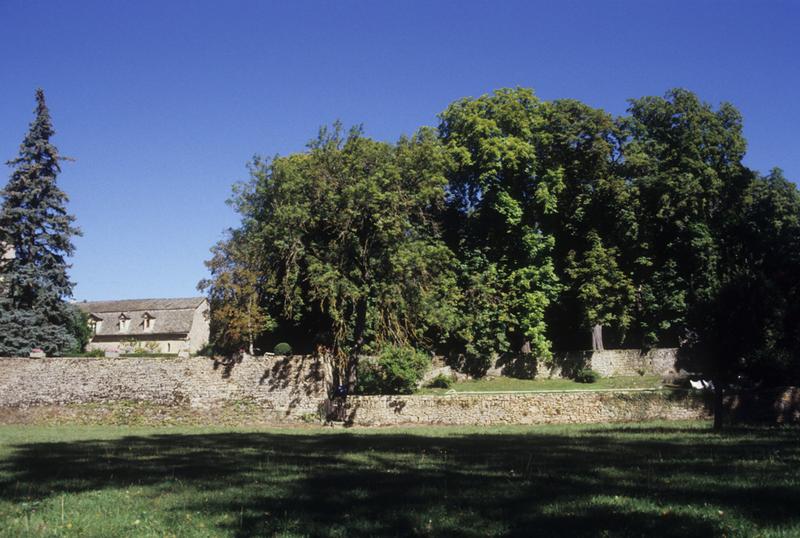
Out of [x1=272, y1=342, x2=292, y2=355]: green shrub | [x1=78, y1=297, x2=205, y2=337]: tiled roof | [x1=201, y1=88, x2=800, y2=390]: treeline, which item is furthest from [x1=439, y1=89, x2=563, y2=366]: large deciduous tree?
[x1=78, y1=297, x2=205, y2=337]: tiled roof

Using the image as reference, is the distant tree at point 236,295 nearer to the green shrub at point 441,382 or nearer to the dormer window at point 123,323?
the green shrub at point 441,382

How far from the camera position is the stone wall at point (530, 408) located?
84.1 feet

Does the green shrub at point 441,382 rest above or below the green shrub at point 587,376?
below

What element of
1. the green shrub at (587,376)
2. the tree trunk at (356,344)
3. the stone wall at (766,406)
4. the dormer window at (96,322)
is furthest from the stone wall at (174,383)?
the dormer window at (96,322)

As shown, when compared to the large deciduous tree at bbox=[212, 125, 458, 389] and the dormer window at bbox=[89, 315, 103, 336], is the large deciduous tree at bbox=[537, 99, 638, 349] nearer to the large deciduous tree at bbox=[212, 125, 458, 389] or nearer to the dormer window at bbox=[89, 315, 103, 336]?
the large deciduous tree at bbox=[212, 125, 458, 389]

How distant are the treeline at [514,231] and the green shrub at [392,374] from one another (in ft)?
3.80

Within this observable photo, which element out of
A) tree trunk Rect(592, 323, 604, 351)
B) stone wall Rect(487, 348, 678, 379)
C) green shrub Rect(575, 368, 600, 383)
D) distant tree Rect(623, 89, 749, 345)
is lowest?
green shrub Rect(575, 368, 600, 383)

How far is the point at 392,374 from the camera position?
33031 mm

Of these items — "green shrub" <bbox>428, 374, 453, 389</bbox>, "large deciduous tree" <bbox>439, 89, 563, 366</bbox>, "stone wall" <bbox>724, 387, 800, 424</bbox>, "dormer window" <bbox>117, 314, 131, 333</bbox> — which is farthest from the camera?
"dormer window" <bbox>117, 314, 131, 333</bbox>

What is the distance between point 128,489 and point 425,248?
21.2 m

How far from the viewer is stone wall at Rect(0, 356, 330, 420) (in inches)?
1174

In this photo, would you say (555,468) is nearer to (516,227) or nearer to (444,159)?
(444,159)

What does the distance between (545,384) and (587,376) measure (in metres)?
2.65

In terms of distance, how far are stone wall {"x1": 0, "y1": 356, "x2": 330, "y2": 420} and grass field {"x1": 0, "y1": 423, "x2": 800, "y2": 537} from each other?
1337 cm
